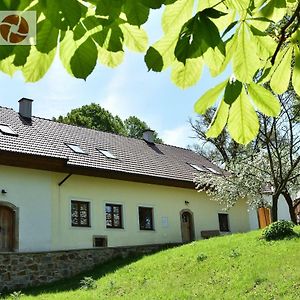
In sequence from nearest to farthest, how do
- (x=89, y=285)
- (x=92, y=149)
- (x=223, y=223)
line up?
(x=89, y=285) → (x=92, y=149) → (x=223, y=223)

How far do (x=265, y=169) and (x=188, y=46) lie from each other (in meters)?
19.0

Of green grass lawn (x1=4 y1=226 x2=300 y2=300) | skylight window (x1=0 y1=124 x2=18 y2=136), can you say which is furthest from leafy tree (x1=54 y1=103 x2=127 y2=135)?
green grass lawn (x1=4 y1=226 x2=300 y2=300)

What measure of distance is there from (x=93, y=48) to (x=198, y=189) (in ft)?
67.3

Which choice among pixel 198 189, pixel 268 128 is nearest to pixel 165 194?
pixel 198 189

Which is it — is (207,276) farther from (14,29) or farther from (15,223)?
(14,29)

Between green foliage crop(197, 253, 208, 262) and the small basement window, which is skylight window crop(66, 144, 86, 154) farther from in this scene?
green foliage crop(197, 253, 208, 262)

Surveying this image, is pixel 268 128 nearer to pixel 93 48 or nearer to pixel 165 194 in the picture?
pixel 165 194

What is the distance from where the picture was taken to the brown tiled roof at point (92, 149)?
53.8ft

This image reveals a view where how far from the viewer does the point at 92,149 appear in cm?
1934

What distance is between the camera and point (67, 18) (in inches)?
39.9

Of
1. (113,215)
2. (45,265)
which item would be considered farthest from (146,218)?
(45,265)

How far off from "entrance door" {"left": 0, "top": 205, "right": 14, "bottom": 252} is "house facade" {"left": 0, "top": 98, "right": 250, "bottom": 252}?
0.03 m

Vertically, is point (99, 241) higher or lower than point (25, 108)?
lower

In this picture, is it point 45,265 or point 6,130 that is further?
point 6,130
